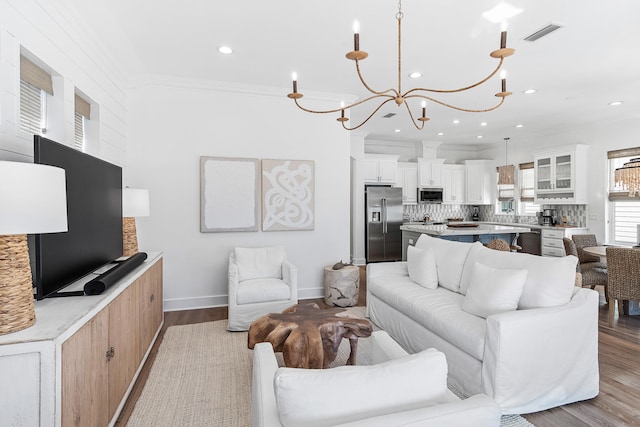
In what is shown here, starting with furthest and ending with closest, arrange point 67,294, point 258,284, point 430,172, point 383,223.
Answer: point 430,172 → point 383,223 → point 258,284 → point 67,294

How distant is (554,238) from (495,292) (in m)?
5.02

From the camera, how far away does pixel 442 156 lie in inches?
340

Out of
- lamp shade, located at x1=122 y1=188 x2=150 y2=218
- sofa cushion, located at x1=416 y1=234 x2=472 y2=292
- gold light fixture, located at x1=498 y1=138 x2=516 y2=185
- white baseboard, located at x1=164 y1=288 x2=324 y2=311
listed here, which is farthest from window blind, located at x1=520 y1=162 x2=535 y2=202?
lamp shade, located at x1=122 y1=188 x2=150 y2=218

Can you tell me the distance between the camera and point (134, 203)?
321cm

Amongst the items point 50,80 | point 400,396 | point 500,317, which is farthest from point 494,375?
point 50,80

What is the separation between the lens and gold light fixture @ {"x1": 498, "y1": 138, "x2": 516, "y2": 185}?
25.4 feet

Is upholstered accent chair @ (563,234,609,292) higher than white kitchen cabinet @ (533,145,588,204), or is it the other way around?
white kitchen cabinet @ (533,145,588,204)

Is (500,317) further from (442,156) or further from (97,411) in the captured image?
(442,156)

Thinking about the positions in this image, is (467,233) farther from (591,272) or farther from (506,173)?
(506,173)

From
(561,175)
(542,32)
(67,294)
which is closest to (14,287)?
(67,294)

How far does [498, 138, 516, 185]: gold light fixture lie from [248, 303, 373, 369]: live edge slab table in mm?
6857

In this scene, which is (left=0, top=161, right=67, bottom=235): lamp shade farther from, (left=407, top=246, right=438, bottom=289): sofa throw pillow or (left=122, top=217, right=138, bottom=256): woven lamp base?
(left=407, top=246, right=438, bottom=289): sofa throw pillow

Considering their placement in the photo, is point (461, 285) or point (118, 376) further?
point (461, 285)

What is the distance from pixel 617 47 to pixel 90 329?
485 centimetres
